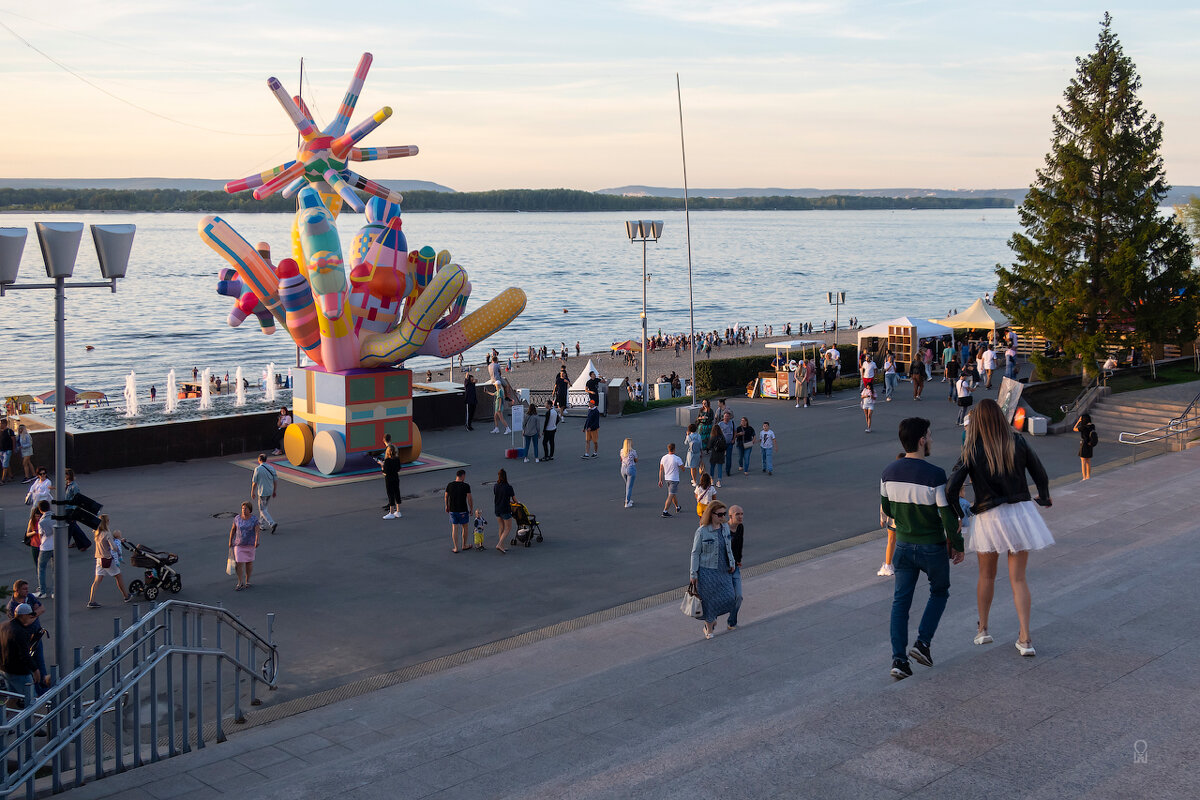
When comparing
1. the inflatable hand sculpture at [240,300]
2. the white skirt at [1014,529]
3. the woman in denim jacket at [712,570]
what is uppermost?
the inflatable hand sculpture at [240,300]

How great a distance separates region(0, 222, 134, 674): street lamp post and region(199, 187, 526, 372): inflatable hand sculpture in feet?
39.6

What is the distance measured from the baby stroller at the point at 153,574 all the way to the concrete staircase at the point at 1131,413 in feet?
64.1

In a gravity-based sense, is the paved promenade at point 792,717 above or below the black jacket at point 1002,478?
below

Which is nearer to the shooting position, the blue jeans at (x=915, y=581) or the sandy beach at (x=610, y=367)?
the blue jeans at (x=915, y=581)

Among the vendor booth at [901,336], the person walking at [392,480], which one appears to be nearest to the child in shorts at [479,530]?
the person walking at [392,480]

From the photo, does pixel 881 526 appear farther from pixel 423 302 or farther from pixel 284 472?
pixel 284 472

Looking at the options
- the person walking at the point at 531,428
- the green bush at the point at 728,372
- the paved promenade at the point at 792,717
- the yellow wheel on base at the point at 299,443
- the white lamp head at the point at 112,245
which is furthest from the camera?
the green bush at the point at 728,372

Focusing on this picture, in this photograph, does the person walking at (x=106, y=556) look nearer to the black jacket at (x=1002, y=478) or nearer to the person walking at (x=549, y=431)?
the black jacket at (x=1002, y=478)

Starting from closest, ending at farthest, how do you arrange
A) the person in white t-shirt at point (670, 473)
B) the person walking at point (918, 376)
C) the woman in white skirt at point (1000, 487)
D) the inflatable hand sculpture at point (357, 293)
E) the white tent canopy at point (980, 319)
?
the woman in white skirt at point (1000, 487)
the person in white t-shirt at point (670, 473)
the inflatable hand sculpture at point (357, 293)
the person walking at point (918, 376)
the white tent canopy at point (980, 319)

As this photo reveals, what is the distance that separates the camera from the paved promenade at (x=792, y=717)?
19.5 feet

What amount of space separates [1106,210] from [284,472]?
21.4m

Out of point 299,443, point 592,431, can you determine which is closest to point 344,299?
point 299,443

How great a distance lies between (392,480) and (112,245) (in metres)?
9.97

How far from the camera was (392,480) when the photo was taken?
17.7 m
